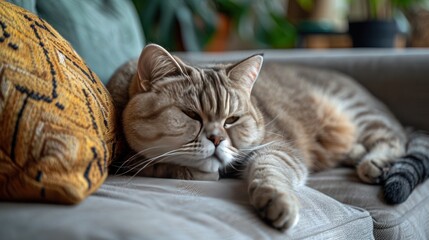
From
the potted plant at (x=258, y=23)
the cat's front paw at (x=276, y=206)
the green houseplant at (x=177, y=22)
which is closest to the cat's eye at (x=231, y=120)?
the cat's front paw at (x=276, y=206)

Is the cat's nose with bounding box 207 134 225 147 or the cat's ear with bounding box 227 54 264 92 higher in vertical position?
the cat's ear with bounding box 227 54 264 92

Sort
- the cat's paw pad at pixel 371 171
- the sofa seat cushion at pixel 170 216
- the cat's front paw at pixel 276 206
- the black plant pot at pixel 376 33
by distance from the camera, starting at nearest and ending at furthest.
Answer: the sofa seat cushion at pixel 170 216, the cat's front paw at pixel 276 206, the cat's paw pad at pixel 371 171, the black plant pot at pixel 376 33

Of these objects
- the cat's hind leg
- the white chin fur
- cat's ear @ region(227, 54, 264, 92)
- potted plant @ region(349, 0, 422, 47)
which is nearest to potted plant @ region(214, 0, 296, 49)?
potted plant @ region(349, 0, 422, 47)

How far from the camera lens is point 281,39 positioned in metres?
3.79

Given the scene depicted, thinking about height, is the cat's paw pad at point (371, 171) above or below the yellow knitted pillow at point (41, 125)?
below

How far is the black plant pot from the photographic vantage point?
10.7 feet

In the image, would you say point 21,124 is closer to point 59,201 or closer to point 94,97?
point 59,201

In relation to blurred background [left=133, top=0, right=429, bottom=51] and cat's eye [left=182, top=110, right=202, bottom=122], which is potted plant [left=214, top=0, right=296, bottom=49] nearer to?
blurred background [left=133, top=0, right=429, bottom=51]

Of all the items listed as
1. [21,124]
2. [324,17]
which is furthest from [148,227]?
[324,17]

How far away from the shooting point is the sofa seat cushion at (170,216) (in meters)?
0.89

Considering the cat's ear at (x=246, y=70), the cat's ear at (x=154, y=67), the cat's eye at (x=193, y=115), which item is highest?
the cat's ear at (x=154, y=67)

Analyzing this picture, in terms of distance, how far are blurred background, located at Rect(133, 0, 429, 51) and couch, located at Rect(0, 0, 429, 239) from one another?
1409mm

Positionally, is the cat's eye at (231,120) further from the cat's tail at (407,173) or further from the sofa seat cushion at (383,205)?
the cat's tail at (407,173)

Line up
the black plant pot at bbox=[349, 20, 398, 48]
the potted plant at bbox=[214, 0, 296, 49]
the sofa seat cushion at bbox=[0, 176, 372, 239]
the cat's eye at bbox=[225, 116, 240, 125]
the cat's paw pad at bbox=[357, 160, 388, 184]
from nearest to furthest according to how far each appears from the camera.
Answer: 1. the sofa seat cushion at bbox=[0, 176, 372, 239]
2. the cat's eye at bbox=[225, 116, 240, 125]
3. the cat's paw pad at bbox=[357, 160, 388, 184]
4. the black plant pot at bbox=[349, 20, 398, 48]
5. the potted plant at bbox=[214, 0, 296, 49]
